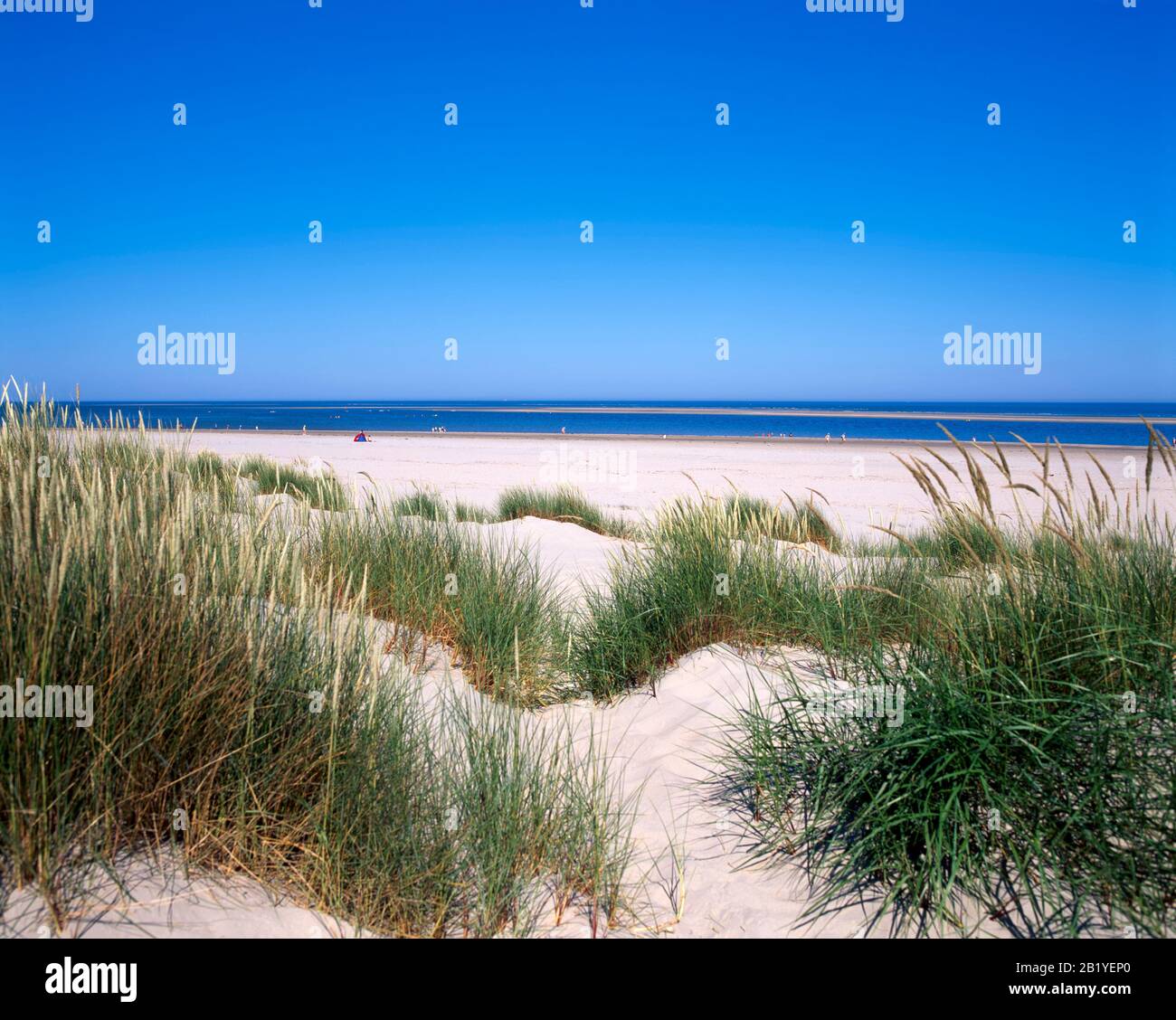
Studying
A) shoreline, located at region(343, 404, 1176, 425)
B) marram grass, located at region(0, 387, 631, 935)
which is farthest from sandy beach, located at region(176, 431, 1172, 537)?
shoreline, located at region(343, 404, 1176, 425)

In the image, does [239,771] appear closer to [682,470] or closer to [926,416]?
[682,470]

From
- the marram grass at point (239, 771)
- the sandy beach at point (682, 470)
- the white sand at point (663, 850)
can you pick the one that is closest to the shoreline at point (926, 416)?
the sandy beach at point (682, 470)

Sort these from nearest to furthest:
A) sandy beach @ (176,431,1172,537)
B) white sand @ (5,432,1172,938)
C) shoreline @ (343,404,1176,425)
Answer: white sand @ (5,432,1172,938) → sandy beach @ (176,431,1172,537) → shoreline @ (343,404,1176,425)

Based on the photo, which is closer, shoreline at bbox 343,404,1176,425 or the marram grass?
the marram grass

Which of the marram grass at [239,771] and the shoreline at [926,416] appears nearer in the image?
the marram grass at [239,771]

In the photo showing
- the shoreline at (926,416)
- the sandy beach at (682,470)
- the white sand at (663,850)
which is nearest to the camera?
the white sand at (663,850)

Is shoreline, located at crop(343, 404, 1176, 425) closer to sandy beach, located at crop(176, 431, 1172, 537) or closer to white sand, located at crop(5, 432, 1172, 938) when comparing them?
sandy beach, located at crop(176, 431, 1172, 537)

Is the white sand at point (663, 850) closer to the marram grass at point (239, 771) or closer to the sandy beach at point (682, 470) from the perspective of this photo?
the marram grass at point (239, 771)

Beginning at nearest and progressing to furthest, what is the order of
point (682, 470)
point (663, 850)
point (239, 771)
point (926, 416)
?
point (239, 771) → point (663, 850) → point (682, 470) → point (926, 416)

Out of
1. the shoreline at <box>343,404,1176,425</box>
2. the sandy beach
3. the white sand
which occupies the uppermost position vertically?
the shoreline at <box>343,404,1176,425</box>

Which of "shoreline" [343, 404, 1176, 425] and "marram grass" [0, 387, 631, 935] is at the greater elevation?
"shoreline" [343, 404, 1176, 425]

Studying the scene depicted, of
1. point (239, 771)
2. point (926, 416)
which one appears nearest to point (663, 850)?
point (239, 771)
